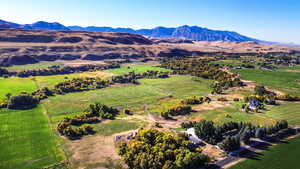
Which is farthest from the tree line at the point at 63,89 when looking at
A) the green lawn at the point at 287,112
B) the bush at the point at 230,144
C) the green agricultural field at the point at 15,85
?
the green lawn at the point at 287,112

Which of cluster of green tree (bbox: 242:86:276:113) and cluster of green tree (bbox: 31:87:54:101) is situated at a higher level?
cluster of green tree (bbox: 242:86:276:113)

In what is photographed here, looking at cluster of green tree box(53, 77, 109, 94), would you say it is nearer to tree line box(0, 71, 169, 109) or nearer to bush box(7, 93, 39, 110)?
tree line box(0, 71, 169, 109)

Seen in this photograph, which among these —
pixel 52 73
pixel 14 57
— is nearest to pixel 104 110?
pixel 52 73

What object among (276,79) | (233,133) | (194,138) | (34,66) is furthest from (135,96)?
(34,66)

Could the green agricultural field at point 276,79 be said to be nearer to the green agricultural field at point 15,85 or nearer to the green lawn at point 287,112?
the green lawn at point 287,112

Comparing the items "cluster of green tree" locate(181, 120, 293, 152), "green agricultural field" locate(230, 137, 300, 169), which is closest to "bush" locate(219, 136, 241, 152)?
"cluster of green tree" locate(181, 120, 293, 152)

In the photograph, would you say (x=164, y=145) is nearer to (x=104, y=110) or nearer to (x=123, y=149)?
(x=123, y=149)
